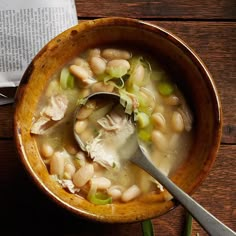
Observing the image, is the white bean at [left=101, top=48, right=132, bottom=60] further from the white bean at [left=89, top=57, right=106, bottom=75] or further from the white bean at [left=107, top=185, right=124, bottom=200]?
the white bean at [left=107, top=185, right=124, bottom=200]

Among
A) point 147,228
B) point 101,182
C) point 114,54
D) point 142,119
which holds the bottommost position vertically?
point 147,228

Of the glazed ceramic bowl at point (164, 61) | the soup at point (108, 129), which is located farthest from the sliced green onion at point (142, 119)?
the glazed ceramic bowl at point (164, 61)

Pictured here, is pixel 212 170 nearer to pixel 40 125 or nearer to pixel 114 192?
pixel 114 192

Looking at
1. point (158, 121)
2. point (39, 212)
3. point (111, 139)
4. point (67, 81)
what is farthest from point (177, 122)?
point (39, 212)

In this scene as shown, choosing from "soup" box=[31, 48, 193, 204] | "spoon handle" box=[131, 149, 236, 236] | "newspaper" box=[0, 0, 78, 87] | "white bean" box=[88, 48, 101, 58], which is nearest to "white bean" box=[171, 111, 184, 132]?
"soup" box=[31, 48, 193, 204]

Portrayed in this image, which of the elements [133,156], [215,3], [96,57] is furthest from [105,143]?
[215,3]

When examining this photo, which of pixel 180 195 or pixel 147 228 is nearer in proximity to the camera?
pixel 180 195
